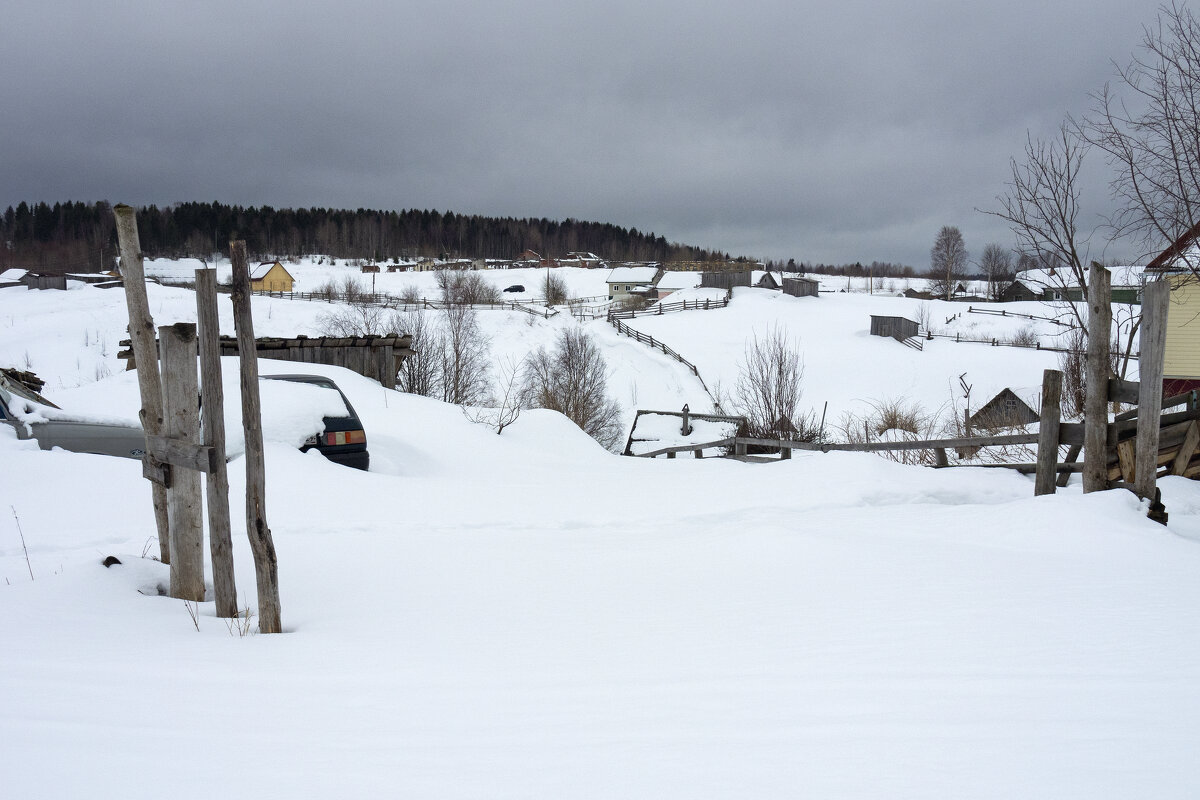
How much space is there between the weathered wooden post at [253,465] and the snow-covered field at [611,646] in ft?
0.85

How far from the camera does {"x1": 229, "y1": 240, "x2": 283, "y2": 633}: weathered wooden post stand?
380cm

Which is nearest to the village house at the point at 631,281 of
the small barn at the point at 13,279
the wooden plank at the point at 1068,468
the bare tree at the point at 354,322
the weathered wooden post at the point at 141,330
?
the bare tree at the point at 354,322

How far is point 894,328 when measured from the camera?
51.1 metres

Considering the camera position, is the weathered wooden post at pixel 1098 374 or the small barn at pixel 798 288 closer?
the weathered wooden post at pixel 1098 374

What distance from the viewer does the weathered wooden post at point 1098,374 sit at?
668 centimetres

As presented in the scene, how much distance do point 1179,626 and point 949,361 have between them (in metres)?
42.9

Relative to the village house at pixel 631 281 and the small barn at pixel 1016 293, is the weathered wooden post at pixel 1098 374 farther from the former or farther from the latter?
the small barn at pixel 1016 293

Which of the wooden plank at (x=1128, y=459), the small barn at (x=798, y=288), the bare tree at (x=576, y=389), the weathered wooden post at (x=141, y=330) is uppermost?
the small barn at (x=798, y=288)

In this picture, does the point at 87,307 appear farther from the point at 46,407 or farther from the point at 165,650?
the point at 165,650

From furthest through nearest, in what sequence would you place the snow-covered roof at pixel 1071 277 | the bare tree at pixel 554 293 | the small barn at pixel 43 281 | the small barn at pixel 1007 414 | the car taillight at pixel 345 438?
the bare tree at pixel 554 293 < the small barn at pixel 43 281 < the small barn at pixel 1007 414 < the snow-covered roof at pixel 1071 277 < the car taillight at pixel 345 438

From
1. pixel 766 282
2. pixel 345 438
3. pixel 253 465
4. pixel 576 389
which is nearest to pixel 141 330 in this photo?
pixel 253 465

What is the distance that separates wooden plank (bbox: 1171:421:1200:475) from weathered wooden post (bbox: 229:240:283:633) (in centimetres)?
832

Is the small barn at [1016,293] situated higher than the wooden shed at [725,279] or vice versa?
the wooden shed at [725,279]

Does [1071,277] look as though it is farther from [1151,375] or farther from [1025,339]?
[1025,339]
